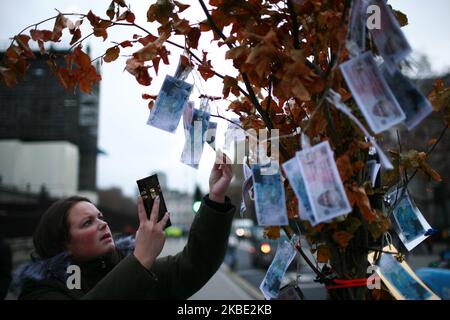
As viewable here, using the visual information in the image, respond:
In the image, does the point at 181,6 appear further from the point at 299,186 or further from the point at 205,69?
the point at 299,186

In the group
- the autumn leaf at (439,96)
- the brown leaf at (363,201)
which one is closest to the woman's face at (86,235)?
the brown leaf at (363,201)

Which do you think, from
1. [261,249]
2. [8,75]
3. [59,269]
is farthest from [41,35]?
[261,249]

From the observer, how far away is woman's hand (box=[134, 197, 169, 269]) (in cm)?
160

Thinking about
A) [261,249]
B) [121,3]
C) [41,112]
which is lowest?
[261,249]

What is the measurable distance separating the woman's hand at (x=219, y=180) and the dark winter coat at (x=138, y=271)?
4 centimetres

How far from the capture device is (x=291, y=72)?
4.43 ft

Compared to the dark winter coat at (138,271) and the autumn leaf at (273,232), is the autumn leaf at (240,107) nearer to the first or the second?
the dark winter coat at (138,271)

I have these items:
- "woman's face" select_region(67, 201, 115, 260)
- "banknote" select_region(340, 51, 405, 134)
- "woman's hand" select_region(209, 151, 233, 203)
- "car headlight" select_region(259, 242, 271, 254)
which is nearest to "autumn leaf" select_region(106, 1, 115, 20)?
"woman's hand" select_region(209, 151, 233, 203)

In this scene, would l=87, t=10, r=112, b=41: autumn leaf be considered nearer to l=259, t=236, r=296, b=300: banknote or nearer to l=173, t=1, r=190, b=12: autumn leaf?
l=173, t=1, r=190, b=12: autumn leaf

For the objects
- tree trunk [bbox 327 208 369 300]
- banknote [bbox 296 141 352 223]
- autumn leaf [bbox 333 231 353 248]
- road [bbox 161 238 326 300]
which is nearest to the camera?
banknote [bbox 296 141 352 223]

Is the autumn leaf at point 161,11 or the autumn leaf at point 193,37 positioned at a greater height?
the autumn leaf at point 161,11

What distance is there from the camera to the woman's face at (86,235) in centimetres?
196

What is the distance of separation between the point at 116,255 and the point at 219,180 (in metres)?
0.66

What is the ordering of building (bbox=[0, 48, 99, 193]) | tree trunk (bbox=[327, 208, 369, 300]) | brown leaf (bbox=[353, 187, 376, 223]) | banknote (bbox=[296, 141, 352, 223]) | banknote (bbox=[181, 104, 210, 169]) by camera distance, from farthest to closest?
1. building (bbox=[0, 48, 99, 193])
2. banknote (bbox=[181, 104, 210, 169])
3. tree trunk (bbox=[327, 208, 369, 300])
4. brown leaf (bbox=[353, 187, 376, 223])
5. banknote (bbox=[296, 141, 352, 223])
